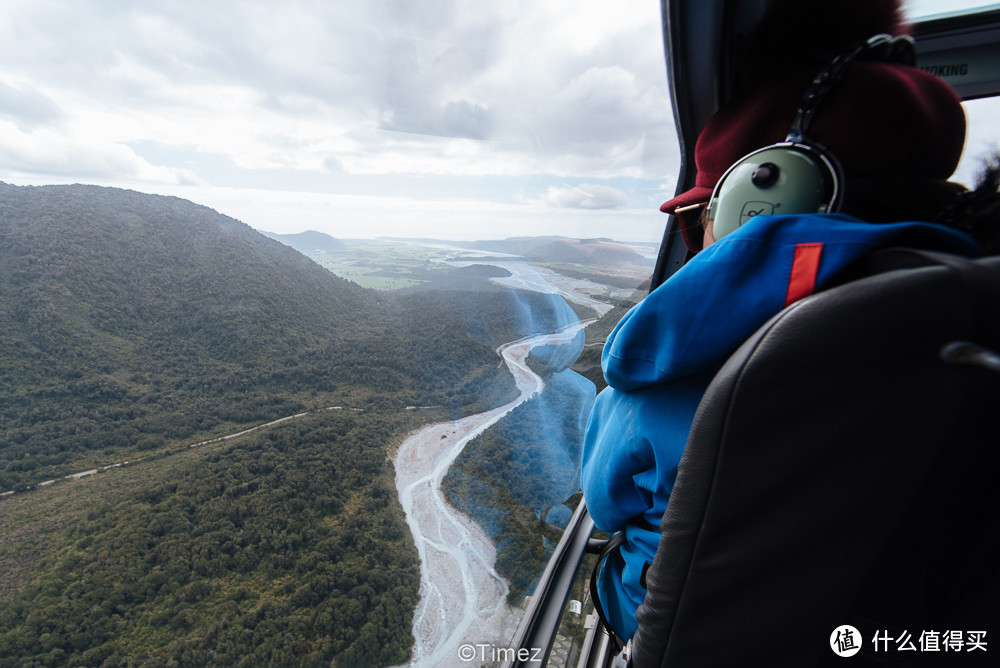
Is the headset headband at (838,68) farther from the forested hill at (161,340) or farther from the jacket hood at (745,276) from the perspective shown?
the forested hill at (161,340)

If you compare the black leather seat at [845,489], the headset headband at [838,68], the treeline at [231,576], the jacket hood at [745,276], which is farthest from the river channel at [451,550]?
the headset headband at [838,68]

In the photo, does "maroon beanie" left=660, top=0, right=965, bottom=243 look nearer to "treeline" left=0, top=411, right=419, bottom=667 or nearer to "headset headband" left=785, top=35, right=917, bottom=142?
"headset headband" left=785, top=35, right=917, bottom=142

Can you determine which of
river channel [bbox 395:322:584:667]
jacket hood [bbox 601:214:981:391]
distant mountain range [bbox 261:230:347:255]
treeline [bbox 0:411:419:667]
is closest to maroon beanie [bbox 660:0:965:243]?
jacket hood [bbox 601:214:981:391]

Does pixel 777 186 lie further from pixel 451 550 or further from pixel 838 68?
pixel 451 550

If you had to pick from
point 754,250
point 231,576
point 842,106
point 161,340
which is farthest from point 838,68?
point 161,340

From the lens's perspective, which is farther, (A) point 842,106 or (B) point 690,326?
(A) point 842,106

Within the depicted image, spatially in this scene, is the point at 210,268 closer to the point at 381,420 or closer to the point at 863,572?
the point at 381,420
